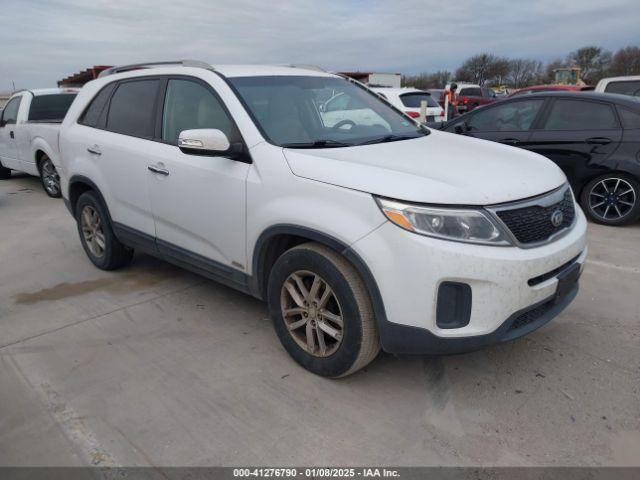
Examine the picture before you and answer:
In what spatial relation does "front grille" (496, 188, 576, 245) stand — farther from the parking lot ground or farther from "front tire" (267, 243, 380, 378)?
the parking lot ground

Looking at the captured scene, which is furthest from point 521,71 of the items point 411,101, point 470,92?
point 411,101

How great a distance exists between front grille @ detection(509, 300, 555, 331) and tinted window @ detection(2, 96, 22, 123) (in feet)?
31.2

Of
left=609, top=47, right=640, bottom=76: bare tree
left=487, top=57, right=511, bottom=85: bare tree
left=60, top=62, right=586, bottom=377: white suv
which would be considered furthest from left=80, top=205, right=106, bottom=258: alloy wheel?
left=487, top=57, right=511, bottom=85: bare tree

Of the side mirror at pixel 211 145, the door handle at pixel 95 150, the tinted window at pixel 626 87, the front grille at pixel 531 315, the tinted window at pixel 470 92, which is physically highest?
the tinted window at pixel 470 92

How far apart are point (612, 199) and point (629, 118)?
0.95m

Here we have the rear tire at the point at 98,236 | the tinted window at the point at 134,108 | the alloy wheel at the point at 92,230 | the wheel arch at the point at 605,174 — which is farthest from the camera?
the wheel arch at the point at 605,174

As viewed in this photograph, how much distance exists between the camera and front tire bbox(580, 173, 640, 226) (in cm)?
587

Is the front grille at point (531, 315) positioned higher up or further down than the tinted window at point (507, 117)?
further down

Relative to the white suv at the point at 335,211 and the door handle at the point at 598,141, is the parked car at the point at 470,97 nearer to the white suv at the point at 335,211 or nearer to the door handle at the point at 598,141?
the door handle at the point at 598,141

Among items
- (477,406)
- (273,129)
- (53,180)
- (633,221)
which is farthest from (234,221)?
(53,180)

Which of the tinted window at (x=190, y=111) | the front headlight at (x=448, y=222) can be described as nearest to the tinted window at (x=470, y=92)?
the tinted window at (x=190, y=111)

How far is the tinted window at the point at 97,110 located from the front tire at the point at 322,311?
8.27ft

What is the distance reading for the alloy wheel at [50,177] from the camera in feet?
27.6

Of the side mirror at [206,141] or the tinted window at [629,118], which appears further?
the tinted window at [629,118]
